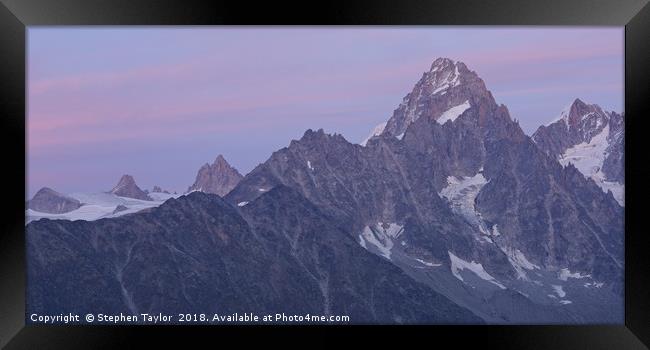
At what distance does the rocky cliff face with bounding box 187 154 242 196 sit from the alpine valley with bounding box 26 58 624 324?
667 mm

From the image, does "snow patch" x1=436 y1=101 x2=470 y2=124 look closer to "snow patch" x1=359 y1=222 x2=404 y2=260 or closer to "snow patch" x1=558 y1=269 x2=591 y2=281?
"snow patch" x1=359 y1=222 x2=404 y2=260

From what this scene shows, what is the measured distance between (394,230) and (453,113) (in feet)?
62.7

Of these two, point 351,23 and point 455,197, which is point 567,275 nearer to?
point 455,197

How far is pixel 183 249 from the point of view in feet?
400

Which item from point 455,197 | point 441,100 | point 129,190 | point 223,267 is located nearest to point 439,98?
point 441,100

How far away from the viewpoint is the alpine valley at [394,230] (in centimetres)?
10525

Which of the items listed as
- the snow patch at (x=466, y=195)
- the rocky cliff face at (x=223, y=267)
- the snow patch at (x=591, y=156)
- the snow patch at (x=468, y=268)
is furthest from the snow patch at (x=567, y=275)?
the rocky cliff face at (x=223, y=267)

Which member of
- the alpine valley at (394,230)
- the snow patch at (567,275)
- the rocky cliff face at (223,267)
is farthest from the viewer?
the snow patch at (567,275)

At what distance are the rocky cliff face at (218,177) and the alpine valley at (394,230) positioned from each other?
2.19ft

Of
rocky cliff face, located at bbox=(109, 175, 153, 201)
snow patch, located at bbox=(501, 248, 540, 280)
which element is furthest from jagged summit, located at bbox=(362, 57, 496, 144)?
rocky cliff face, located at bbox=(109, 175, 153, 201)

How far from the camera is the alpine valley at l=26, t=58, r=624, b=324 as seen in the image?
10525cm

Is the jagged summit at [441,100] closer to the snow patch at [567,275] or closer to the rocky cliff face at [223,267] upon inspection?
the rocky cliff face at [223,267]

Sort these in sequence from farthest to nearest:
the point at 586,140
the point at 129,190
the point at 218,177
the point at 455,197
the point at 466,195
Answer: the point at 455,197, the point at 466,195, the point at 586,140, the point at 218,177, the point at 129,190

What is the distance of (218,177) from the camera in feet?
363
